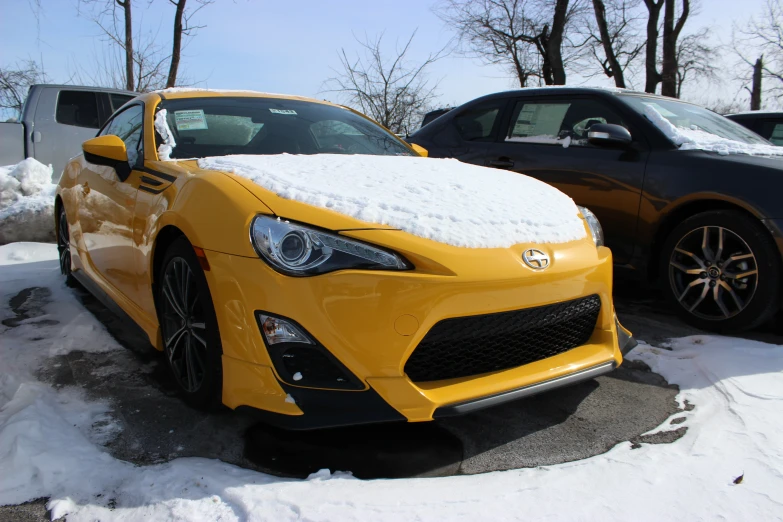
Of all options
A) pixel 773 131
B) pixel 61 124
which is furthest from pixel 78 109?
pixel 773 131

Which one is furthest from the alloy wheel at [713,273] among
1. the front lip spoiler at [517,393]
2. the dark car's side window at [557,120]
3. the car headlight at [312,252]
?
the car headlight at [312,252]

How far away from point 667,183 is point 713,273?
608mm

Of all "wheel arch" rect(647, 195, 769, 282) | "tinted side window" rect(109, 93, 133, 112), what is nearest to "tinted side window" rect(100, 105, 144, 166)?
"wheel arch" rect(647, 195, 769, 282)

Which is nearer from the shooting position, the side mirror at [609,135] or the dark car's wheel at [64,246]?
the side mirror at [609,135]

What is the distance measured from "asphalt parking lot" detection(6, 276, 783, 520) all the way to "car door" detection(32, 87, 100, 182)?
5905mm

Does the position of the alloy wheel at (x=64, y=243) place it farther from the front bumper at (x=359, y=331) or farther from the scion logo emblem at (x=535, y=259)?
the scion logo emblem at (x=535, y=259)

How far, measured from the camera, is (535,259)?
2127 millimetres

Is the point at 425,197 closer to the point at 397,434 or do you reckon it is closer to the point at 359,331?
the point at 359,331

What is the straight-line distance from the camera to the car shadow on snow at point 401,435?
2.06m

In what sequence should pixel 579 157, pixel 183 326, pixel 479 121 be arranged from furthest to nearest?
pixel 479 121 < pixel 579 157 < pixel 183 326

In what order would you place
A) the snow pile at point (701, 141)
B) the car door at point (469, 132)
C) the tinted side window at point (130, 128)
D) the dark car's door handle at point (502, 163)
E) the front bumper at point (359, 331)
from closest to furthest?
the front bumper at point (359, 331), the tinted side window at point (130, 128), the snow pile at point (701, 141), the dark car's door handle at point (502, 163), the car door at point (469, 132)

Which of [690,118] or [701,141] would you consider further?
Answer: [690,118]

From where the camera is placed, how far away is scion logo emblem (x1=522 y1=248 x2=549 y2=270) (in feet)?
6.91

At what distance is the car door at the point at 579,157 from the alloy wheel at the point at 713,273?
35 centimetres
